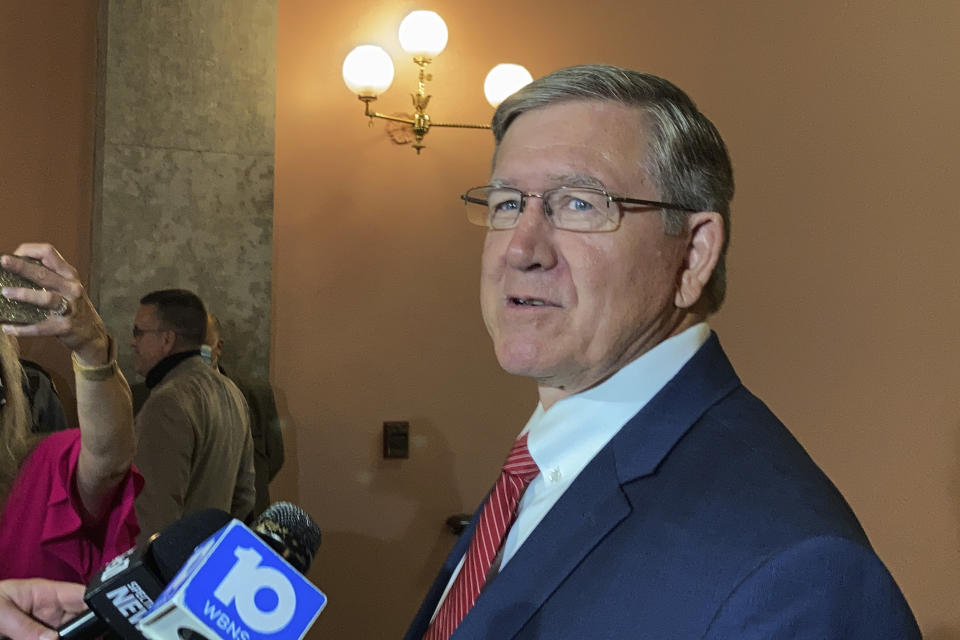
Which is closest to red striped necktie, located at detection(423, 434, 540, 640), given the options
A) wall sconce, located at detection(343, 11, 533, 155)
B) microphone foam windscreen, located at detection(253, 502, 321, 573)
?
microphone foam windscreen, located at detection(253, 502, 321, 573)

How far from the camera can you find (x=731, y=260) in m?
4.16

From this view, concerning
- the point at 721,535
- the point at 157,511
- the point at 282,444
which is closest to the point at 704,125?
the point at 721,535

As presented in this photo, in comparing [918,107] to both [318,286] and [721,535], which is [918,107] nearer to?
[318,286]

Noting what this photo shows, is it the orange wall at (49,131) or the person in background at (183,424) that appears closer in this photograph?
the person in background at (183,424)

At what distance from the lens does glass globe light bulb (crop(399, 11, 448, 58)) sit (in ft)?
12.8

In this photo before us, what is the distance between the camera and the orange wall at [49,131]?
11.6ft

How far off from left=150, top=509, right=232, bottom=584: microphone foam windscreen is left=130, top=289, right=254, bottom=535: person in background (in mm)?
1954

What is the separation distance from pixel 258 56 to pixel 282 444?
59.0 inches

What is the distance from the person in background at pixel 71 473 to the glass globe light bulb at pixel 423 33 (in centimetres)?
244

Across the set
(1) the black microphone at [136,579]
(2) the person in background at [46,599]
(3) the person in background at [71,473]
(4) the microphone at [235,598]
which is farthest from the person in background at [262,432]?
(4) the microphone at [235,598]

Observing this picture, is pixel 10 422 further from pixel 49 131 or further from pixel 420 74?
pixel 420 74

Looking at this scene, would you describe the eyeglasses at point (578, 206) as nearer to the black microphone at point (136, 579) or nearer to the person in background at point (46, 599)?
the black microphone at point (136, 579)

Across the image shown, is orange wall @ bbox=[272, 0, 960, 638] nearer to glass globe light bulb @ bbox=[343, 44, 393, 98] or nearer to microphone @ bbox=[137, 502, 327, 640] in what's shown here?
glass globe light bulb @ bbox=[343, 44, 393, 98]

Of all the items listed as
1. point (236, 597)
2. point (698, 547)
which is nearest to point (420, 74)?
point (698, 547)
